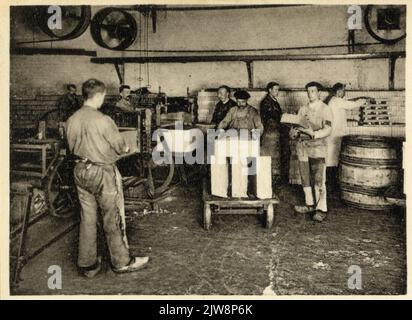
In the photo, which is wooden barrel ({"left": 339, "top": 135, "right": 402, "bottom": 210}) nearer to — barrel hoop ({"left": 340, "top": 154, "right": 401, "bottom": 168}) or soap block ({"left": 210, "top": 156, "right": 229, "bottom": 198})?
barrel hoop ({"left": 340, "top": 154, "right": 401, "bottom": 168})

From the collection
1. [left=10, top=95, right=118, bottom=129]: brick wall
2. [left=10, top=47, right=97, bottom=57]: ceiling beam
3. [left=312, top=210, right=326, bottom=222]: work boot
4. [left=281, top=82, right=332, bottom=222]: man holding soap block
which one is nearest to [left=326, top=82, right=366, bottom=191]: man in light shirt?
[left=281, top=82, right=332, bottom=222]: man holding soap block

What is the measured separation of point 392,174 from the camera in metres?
4.71

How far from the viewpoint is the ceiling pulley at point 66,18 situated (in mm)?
4195

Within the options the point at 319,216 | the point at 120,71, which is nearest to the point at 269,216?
the point at 319,216

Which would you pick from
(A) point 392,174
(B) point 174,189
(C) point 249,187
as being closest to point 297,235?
(C) point 249,187

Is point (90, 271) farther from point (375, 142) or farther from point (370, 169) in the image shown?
point (375, 142)

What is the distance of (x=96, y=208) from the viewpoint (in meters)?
3.63

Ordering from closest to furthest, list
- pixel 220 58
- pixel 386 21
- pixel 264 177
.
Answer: pixel 264 177
pixel 386 21
pixel 220 58

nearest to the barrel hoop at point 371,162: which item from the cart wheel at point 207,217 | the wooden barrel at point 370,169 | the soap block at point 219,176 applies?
the wooden barrel at point 370,169

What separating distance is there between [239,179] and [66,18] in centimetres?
249

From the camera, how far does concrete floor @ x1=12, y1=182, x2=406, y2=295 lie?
3658 mm

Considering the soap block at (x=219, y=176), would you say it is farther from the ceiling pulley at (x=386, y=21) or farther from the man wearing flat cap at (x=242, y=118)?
the ceiling pulley at (x=386, y=21)
